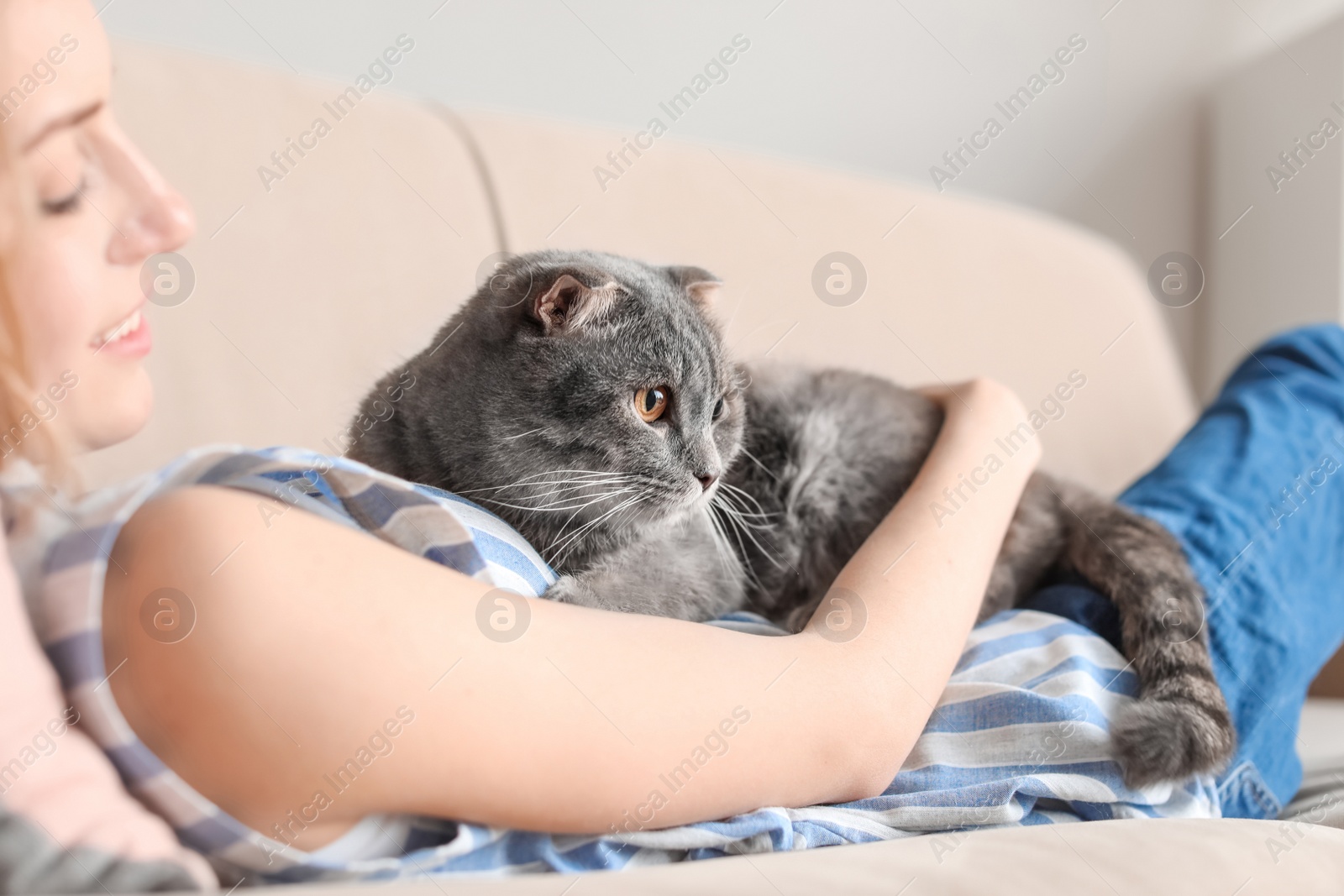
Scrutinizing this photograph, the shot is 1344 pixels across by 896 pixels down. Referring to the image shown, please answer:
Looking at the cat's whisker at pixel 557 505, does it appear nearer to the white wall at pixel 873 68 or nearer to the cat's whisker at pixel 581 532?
the cat's whisker at pixel 581 532

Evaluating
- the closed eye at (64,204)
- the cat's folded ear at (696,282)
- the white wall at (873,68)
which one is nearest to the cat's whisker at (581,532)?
the cat's folded ear at (696,282)

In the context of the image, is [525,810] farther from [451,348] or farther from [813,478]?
[813,478]

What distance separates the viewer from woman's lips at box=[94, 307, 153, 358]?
0.76 m

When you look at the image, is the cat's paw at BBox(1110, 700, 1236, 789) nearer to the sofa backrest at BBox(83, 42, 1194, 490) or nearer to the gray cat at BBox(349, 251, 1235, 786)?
the gray cat at BBox(349, 251, 1235, 786)

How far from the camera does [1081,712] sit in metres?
0.90

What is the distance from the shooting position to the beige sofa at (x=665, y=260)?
65 centimetres

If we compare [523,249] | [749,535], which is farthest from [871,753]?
[523,249]

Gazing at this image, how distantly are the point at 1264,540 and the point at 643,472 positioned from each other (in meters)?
0.94

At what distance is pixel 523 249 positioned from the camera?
1744 millimetres

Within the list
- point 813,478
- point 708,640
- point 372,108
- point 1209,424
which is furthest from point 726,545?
point 372,108

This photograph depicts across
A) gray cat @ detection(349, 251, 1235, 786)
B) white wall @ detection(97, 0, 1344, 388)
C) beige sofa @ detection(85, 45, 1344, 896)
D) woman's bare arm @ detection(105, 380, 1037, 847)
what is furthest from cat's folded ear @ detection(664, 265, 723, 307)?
white wall @ detection(97, 0, 1344, 388)

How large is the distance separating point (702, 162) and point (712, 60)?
57cm

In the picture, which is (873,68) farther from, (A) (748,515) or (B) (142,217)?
(B) (142,217)

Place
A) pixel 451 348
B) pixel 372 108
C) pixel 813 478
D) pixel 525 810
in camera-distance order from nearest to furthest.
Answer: pixel 525 810, pixel 451 348, pixel 813 478, pixel 372 108
